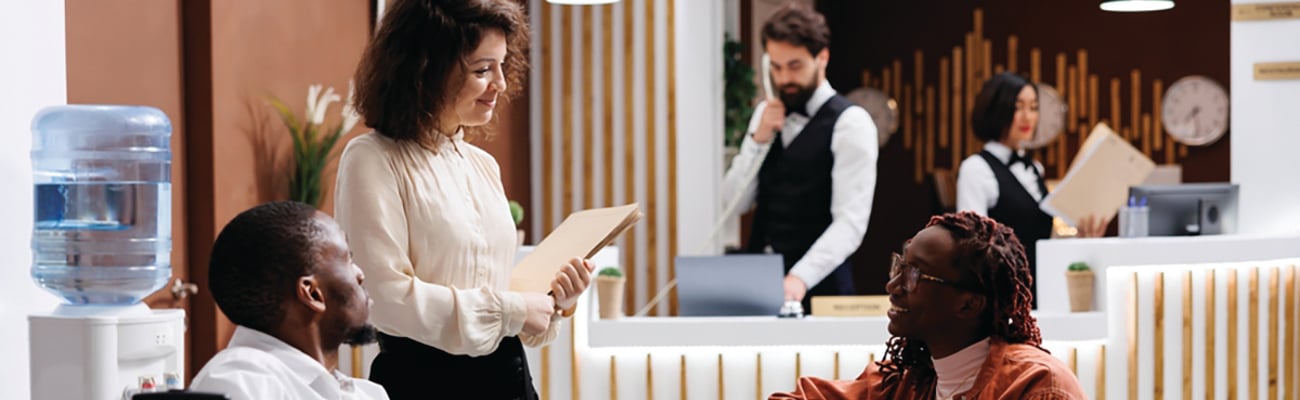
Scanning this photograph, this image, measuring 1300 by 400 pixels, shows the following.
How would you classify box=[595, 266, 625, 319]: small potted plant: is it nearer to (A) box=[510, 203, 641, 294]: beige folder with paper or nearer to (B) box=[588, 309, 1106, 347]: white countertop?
(B) box=[588, 309, 1106, 347]: white countertop

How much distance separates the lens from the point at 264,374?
179 centimetres

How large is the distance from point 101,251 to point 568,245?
0.89m

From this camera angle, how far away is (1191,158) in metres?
9.70

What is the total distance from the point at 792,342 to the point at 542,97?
2.82 metres

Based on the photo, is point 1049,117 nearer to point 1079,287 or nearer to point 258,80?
point 1079,287

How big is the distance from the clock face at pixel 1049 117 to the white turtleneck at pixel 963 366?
8.13 m

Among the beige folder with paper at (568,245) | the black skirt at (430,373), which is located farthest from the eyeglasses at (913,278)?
the black skirt at (430,373)

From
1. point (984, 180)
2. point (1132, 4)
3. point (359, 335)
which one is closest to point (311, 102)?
point (984, 180)

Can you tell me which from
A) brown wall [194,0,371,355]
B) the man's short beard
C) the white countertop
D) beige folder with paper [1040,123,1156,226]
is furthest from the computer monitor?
the man's short beard

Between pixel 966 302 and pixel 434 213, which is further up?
pixel 434 213

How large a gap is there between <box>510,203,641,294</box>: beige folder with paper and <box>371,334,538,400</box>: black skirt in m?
0.19

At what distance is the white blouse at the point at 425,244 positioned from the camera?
225cm

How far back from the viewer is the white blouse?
88.4 inches

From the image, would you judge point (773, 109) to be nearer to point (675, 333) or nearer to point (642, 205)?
point (675, 333)
